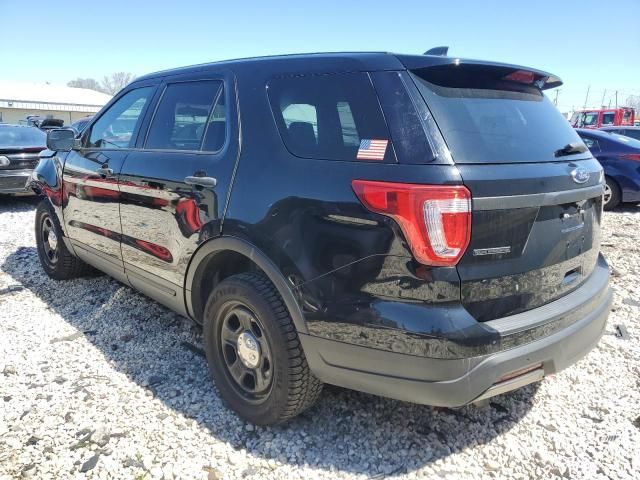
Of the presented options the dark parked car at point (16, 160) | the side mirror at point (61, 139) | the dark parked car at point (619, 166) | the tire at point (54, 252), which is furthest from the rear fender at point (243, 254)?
the dark parked car at point (619, 166)

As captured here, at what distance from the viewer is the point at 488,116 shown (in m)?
2.20

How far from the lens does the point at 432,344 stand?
1912mm

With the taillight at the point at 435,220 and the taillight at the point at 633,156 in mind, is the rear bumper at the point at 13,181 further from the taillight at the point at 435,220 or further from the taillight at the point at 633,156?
the taillight at the point at 633,156

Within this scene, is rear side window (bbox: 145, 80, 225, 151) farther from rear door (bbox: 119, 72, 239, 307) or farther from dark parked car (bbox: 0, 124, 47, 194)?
dark parked car (bbox: 0, 124, 47, 194)

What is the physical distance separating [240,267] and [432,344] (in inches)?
52.5

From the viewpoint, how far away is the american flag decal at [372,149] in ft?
6.68

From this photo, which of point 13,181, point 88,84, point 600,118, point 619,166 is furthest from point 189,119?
point 88,84

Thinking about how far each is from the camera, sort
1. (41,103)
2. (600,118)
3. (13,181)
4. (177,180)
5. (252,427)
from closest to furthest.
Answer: (252,427) → (177,180) → (13,181) → (600,118) → (41,103)

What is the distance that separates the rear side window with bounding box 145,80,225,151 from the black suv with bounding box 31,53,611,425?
0.02 meters

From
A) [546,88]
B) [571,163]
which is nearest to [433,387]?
[571,163]

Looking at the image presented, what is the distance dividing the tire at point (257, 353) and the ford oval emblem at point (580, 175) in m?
1.48

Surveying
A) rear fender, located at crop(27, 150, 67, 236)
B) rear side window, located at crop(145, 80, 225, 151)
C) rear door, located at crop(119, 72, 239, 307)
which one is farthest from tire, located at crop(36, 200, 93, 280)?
rear side window, located at crop(145, 80, 225, 151)

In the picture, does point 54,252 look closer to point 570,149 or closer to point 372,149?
point 372,149

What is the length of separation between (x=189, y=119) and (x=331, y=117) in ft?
3.92
